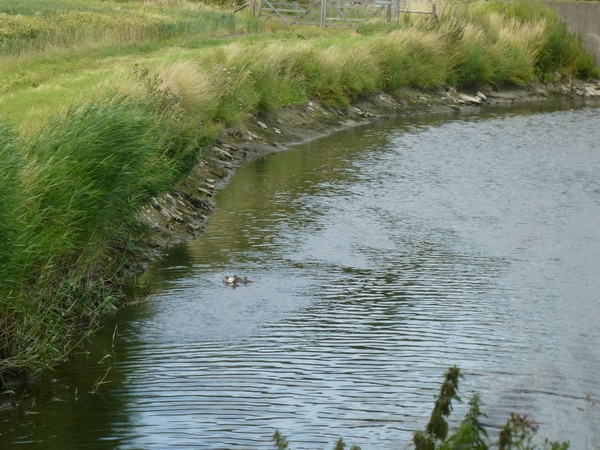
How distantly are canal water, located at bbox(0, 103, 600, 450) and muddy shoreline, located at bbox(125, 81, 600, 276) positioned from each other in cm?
37

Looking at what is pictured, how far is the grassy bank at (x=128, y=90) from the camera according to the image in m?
8.46

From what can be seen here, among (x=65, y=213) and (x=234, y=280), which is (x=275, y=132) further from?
(x=65, y=213)

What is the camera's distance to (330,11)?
37.9 meters

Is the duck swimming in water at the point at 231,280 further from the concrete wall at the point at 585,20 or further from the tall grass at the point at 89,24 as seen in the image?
the concrete wall at the point at 585,20

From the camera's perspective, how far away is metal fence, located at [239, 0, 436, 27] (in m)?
35.8

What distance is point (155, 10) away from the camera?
1453 inches

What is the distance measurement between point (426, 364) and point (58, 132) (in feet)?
14.4

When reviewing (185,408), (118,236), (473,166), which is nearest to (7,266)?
(185,408)

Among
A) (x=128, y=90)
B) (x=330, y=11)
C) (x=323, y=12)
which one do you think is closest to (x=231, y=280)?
(x=128, y=90)

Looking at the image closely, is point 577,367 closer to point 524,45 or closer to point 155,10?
point 524,45

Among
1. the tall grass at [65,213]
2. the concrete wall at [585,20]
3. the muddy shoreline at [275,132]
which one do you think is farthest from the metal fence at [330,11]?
the tall grass at [65,213]

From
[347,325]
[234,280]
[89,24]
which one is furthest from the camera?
[89,24]

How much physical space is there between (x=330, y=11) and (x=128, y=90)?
25521 millimetres

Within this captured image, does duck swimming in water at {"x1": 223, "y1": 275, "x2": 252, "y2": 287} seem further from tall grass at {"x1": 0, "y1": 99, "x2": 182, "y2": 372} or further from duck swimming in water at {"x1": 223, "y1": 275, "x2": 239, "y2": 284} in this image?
tall grass at {"x1": 0, "y1": 99, "x2": 182, "y2": 372}
